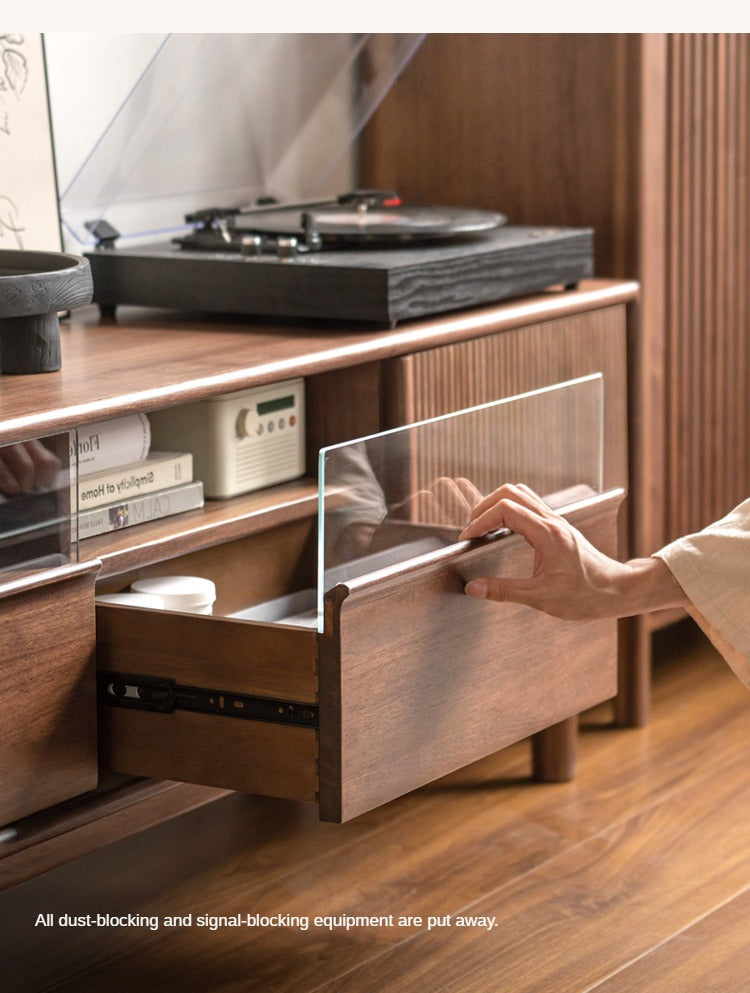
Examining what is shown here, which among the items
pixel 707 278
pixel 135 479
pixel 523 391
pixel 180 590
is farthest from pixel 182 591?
pixel 707 278

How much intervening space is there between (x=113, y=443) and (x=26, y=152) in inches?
20.9

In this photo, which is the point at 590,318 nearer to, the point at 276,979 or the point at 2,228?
the point at 2,228

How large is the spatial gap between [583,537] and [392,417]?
0.33 m

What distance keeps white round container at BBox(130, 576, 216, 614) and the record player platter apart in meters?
0.37

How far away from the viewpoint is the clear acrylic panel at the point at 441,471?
4.09 feet

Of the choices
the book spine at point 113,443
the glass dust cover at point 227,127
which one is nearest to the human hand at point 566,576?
the book spine at point 113,443

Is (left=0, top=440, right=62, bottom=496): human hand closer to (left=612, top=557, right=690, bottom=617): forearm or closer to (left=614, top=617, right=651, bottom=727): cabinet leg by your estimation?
(left=612, top=557, right=690, bottom=617): forearm

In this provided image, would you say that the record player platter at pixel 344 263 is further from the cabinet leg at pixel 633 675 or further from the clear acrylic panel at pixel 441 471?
the cabinet leg at pixel 633 675

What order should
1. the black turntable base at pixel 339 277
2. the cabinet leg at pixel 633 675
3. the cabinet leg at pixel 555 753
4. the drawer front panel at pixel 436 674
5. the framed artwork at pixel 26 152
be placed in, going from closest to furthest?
the drawer front panel at pixel 436 674 < the black turntable base at pixel 339 277 < the framed artwork at pixel 26 152 < the cabinet leg at pixel 555 753 < the cabinet leg at pixel 633 675

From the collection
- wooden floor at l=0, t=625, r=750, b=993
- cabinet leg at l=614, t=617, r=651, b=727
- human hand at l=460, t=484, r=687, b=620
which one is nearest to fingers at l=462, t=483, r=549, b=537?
human hand at l=460, t=484, r=687, b=620

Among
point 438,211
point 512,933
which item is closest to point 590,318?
point 438,211

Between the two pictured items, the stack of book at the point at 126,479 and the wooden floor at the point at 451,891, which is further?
the wooden floor at the point at 451,891

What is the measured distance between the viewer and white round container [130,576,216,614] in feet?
4.57

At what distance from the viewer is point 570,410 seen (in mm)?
1497
